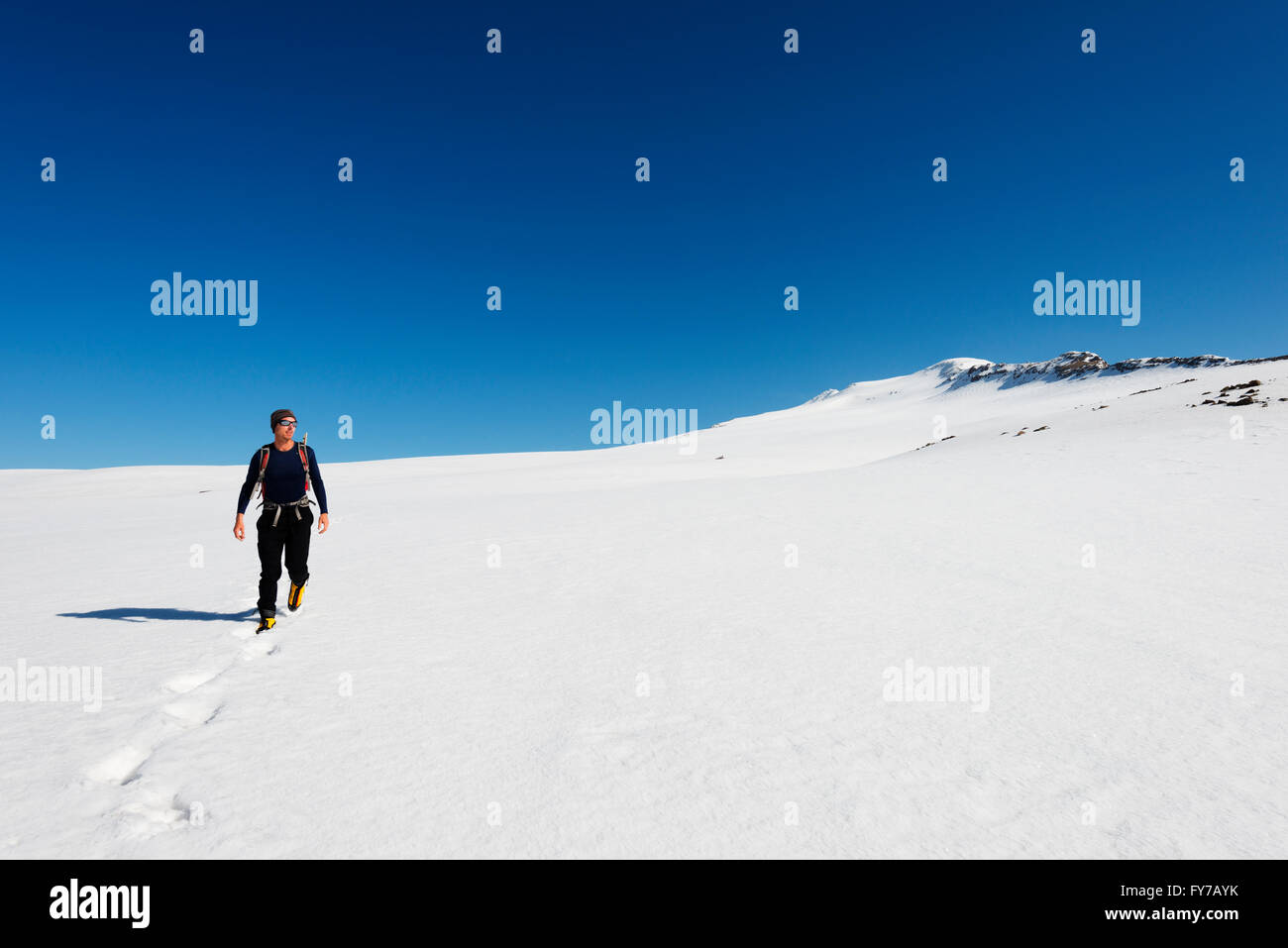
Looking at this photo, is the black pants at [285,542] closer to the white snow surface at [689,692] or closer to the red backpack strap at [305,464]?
the red backpack strap at [305,464]

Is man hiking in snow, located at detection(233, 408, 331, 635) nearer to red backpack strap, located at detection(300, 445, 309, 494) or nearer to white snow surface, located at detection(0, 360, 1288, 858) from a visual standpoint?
red backpack strap, located at detection(300, 445, 309, 494)

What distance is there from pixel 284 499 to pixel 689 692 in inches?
222

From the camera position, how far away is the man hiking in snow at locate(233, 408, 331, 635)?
24.0 feet

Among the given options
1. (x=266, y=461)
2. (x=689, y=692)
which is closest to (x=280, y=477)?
(x=266, y=461)

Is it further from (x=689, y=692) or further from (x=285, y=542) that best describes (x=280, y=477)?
(x=689, y=692)

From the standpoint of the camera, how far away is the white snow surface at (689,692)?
3098 millimetres

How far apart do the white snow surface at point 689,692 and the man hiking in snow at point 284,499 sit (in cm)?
71

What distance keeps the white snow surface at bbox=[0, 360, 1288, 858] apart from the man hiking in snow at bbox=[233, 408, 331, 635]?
71 centimetres

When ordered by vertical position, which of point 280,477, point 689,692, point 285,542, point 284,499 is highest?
point 280,477

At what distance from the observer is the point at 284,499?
738cm

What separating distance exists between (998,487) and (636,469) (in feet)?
74.5

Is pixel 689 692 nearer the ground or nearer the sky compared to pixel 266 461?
nearer the ground

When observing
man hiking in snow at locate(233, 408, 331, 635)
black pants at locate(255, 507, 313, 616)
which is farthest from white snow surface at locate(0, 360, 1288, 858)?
man hiking in snow at locate(233, 408, 331, 635)
